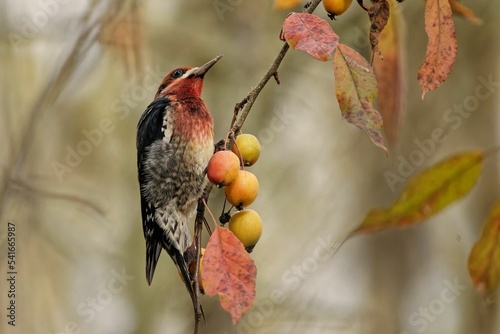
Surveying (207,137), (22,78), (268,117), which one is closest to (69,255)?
(22,78)

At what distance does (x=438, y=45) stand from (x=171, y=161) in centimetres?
158

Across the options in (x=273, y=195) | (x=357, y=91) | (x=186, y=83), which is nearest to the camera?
(x=357, y=91)

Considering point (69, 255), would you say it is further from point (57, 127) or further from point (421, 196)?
point (421, 196)

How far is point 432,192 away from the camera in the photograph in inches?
64.5

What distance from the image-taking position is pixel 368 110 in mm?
1496

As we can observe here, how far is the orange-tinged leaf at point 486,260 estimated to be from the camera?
159 cm

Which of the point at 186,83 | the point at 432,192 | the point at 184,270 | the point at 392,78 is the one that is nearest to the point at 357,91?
the point at 432,192

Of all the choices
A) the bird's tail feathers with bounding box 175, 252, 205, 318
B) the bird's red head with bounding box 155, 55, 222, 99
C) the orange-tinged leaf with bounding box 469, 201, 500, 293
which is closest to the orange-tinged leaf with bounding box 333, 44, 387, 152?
the orange-tinged leaf with bounding box 469, 201, 500, 293

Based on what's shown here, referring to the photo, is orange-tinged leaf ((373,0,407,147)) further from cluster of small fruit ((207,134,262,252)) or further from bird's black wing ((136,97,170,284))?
bird's black wing ((136,97,170,284))

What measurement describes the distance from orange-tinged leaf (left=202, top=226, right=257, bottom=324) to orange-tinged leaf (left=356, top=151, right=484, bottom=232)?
11.6 inches

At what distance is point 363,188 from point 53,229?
2.37 m

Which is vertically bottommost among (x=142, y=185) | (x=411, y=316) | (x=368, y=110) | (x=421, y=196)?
(x=411, y=316)

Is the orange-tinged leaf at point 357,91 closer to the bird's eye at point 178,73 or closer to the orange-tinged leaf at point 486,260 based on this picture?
the orange-tinged leaf at point 486,260

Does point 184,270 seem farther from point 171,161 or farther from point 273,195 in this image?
point 273,195
